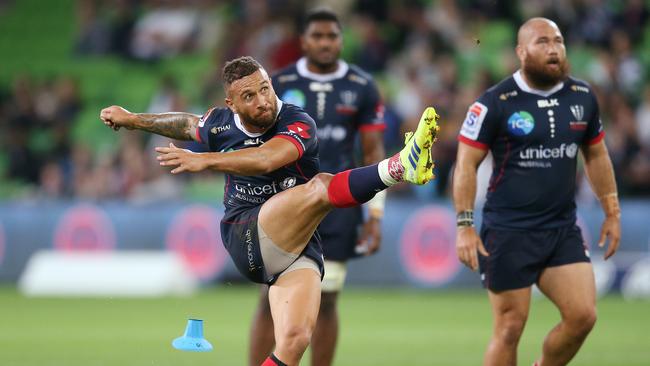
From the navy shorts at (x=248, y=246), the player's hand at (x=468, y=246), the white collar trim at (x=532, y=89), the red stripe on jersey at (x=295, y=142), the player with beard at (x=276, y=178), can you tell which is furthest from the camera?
the white collar trim at (x=532, y=89)

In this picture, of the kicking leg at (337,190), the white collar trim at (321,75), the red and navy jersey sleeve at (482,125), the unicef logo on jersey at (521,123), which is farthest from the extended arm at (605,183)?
the white collar trim at (321,75)

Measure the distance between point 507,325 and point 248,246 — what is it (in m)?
1.87

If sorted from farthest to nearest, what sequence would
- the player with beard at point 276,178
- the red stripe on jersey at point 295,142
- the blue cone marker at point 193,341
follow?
the blue cone marker at point 193,341 < the red stripe on jersey at point 295,142 < the player with beard at point 276,178

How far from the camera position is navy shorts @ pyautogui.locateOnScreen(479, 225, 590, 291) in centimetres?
818

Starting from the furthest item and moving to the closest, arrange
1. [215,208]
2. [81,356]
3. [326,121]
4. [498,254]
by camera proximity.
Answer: [215,208], [81,356], [326,121], [498,254]

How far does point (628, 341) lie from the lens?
1190 centimetres

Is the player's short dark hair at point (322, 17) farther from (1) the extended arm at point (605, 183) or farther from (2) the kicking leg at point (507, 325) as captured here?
(2) the kicking leg at point (507, 325)

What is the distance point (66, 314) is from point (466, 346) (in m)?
5.82

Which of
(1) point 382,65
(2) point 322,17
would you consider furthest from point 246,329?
(1) point 382,65

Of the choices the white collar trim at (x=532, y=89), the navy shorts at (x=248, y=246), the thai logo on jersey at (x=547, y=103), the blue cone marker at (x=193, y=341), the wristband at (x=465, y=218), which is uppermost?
the white collar trim at (x=532, y=89)

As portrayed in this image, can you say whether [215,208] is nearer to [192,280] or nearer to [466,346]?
[192,280]

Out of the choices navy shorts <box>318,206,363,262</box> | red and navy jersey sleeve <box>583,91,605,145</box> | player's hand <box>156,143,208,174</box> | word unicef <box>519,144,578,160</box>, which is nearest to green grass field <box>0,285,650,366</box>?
navy shorts <box>318,206,363,262</box>

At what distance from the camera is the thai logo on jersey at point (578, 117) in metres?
8.26

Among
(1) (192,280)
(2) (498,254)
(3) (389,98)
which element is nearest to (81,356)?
(2) (498,254)
